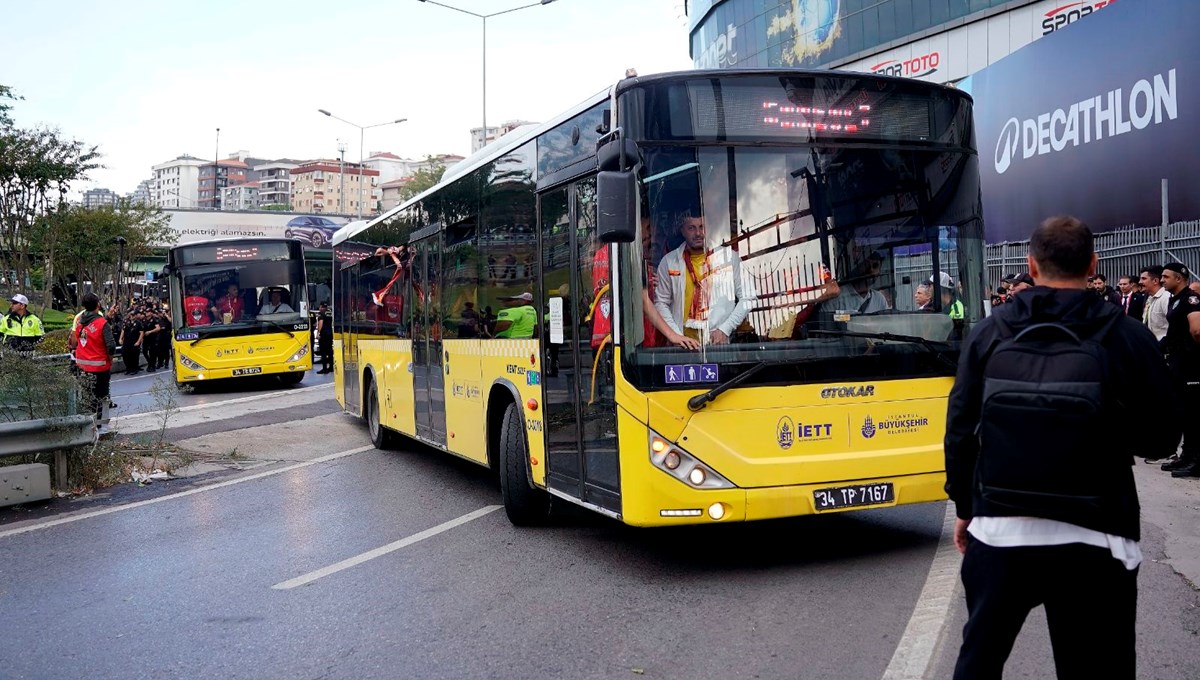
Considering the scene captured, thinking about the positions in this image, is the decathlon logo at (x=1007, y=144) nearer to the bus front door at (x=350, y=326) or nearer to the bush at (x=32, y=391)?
the bus front door at (x=350, y=326)

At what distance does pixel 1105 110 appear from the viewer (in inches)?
888

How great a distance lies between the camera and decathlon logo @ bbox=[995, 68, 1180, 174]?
20484mm

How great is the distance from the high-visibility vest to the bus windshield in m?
7.96

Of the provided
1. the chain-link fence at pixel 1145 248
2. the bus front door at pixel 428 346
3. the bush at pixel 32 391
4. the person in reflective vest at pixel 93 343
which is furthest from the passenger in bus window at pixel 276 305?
the chain-link fence at pixel 1145 248

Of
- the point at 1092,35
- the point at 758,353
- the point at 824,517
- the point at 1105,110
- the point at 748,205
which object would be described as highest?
the point at 1092,35

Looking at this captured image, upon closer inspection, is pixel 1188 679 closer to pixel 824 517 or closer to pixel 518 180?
pixel 824 517

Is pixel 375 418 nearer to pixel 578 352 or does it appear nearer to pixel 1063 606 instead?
pixel 578 352

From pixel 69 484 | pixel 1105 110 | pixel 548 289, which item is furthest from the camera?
pixel 1105 110

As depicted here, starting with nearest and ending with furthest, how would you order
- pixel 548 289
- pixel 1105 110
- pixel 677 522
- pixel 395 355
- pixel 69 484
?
pixel 677 522, pixel 548 289, pixel 69 484, pixel 395 355, pixel 1105 110

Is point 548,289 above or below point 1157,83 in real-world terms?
below

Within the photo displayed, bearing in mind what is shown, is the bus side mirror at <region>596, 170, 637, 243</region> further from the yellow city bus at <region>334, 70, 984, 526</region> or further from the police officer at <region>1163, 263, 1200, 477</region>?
the police officer at <region>1163, 263, 1200, 477</region>

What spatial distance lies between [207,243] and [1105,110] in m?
18.1

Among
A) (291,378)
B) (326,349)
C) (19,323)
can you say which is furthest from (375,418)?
(326,349)

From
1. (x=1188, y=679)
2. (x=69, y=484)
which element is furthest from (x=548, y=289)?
(x=69, y=484)
